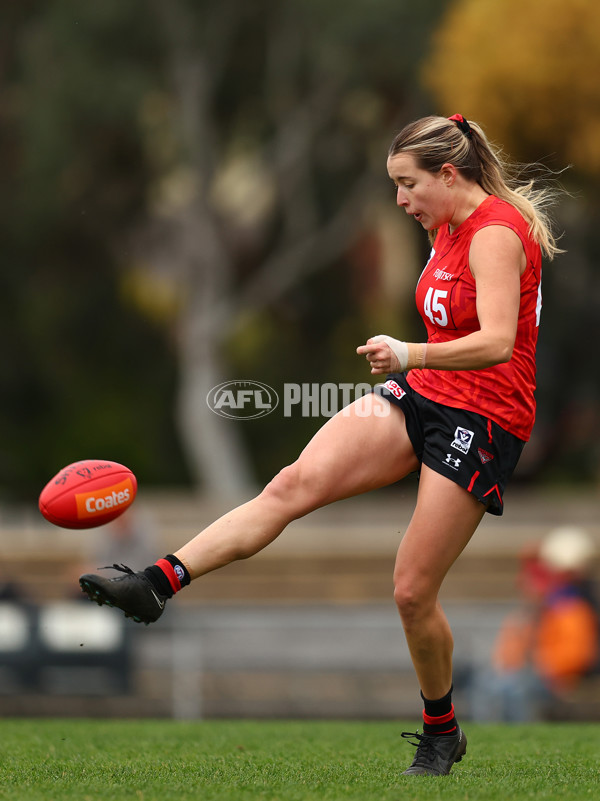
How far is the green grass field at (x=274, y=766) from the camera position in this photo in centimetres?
420

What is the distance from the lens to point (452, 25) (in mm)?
17656

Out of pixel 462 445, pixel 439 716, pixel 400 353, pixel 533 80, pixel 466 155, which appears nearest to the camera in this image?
pixel 400 353

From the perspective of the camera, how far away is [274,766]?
5062 mm

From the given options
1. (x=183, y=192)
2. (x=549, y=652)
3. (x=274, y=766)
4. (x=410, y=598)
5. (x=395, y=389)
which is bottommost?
(x=549, y=652)

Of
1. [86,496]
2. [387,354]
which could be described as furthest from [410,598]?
[86,496]

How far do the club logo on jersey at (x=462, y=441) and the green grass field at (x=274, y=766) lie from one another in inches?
45.4

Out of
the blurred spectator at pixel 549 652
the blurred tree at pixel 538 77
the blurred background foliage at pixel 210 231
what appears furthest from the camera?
the blurred background foliage at pixel 210 231

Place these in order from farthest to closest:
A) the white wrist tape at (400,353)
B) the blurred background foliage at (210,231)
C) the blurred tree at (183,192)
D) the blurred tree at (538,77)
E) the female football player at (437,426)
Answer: the blurred tree at (183,192), the blurred background foliage at (210,231), the blurred tree at (538,77), the female football player at (437,426), the white wrist tape at (400,353)

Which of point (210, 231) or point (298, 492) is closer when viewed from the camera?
point (298, 492)

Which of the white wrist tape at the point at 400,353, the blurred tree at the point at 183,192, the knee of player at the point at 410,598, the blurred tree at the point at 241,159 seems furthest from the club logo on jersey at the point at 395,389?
the blurred tree at the point at 241,159

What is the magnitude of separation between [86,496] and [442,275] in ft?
5.23

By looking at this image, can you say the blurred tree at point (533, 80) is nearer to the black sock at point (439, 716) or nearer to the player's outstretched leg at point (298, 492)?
the player's outstretched leg at point (298, 492)

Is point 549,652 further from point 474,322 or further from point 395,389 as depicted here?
point 474,322

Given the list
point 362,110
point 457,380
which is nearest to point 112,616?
point 457,380
